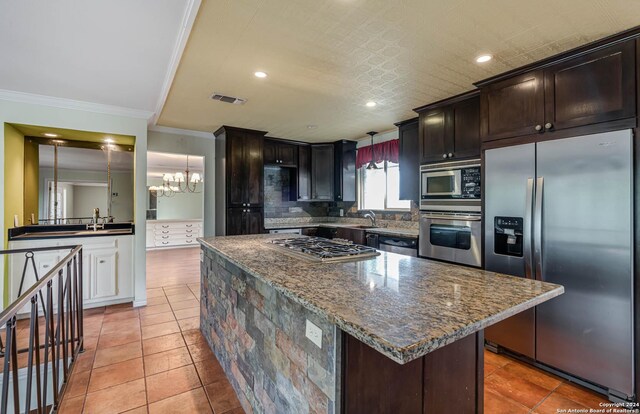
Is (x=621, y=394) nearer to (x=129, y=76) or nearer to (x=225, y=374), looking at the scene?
(x=225, y=374)

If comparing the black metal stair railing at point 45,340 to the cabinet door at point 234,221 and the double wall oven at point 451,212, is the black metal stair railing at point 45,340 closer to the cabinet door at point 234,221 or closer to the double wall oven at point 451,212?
the cabinet door at point 234,221

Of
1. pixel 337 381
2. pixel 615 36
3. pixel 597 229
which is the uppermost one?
pixel 615 36

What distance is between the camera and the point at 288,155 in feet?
17.5

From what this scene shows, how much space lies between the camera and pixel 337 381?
Result: 101 cm

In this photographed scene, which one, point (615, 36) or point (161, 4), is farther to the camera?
point (615, 36)

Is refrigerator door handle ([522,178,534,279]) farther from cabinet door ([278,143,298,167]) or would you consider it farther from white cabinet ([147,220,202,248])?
white cabinet ([147,220,202,248])

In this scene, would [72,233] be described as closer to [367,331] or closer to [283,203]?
[283,203]

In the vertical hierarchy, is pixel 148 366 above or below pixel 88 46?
below

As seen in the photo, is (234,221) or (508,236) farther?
(234,221)

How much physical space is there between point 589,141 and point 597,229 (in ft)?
2.00

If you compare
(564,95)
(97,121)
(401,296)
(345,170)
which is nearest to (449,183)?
(564,95)

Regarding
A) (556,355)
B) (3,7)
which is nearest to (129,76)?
(3,7)

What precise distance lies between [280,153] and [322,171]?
85 cm

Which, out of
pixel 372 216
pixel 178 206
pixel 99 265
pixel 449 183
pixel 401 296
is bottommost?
pixel 99 265
